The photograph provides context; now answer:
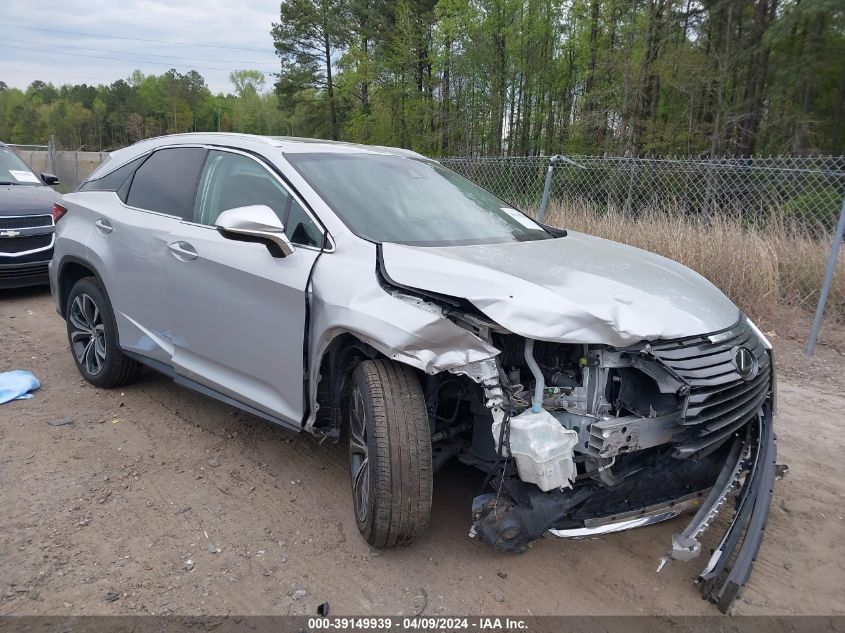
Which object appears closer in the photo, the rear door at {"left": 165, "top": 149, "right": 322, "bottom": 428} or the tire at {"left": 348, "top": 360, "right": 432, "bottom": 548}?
the tire at {"left": 348, "top": 360, "right": 432, "bottom": 548}

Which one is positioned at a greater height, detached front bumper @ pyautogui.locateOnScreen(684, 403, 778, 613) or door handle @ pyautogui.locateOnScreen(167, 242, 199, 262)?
door handle @ pyautogui.locateOnScreen(167, 242, 199, 262)

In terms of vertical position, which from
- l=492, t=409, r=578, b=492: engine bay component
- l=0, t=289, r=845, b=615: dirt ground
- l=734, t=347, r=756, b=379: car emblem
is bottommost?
l=0, t=289, r=845, b=615: dirt ground

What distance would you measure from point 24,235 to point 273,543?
6.26 metres

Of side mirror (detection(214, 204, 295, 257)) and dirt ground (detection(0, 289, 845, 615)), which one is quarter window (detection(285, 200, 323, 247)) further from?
dirt ground (detection(0, 289, 845, 615))

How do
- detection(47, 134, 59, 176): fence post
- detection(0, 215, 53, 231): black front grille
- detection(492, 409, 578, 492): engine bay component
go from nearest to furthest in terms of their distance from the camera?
1. detection(492, 409, 578, 492): engine bay component
2. detection(0, 215, 53, 231): black front grille
3. detection(47, 134, 59, 176): fence post

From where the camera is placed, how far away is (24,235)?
7.24 meters

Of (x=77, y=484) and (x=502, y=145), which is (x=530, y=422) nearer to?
(x=77, y=484)

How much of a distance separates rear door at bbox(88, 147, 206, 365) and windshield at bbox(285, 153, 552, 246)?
0.98m

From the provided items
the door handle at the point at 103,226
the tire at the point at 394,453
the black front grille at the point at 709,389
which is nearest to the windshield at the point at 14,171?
the door handle at the point at 103,226

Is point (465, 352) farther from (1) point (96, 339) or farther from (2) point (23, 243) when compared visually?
(2) point (23, 243)

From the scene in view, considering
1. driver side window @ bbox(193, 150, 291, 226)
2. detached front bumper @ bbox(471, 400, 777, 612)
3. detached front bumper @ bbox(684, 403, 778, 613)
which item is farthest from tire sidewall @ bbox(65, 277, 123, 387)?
detached front bumper @ bbox(684, 403, 778, 613)

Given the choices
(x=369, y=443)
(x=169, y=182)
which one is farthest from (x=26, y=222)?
(x=369, y=443)

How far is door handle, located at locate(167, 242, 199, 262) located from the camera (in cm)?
350

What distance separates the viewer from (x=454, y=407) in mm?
2904
